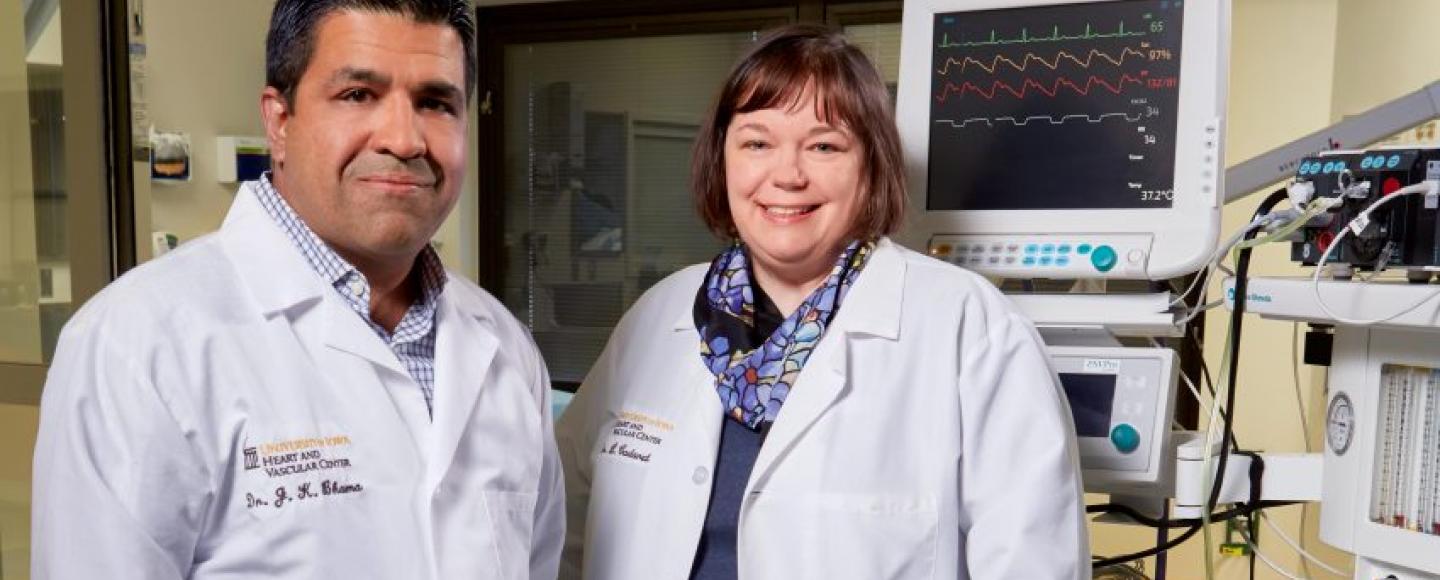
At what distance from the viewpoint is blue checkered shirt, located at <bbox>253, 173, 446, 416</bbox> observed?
3.67ft

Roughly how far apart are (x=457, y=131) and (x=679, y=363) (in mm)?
451

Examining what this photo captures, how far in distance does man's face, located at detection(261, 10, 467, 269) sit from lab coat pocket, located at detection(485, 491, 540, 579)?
0.27 m

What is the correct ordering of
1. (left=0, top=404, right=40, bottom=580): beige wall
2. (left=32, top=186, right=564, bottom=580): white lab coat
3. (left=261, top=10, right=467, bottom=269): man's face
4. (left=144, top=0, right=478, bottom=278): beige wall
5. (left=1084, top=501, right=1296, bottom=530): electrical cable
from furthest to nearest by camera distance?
(left=144, top=0, right=478, bottom=278): beige wall → (left=0, top=404, right=40, bottom=580): beige wall → (left=1084, top=501, right=1296, bottom=530): electrical cable → (left=261, top=10, right=467, bottom=269): man's face → (left=32, top=186, right=564, bottom=580): white lab coat

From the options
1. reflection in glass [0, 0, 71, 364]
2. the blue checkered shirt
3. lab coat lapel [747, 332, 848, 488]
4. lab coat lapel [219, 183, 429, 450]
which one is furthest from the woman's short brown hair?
reflection in glass [0, 0, 71, 364]

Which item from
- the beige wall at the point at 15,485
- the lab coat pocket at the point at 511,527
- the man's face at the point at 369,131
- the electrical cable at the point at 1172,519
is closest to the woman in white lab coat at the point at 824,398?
the lab coat pocket at the point at 511,527

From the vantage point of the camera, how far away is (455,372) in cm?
118

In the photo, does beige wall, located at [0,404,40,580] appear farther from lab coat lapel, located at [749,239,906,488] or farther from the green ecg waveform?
the green ecg waveform

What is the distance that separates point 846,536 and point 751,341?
26cm

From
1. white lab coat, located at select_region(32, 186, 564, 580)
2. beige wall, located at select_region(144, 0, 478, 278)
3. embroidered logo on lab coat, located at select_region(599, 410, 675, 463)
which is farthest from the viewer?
beige wall, located at select_region(144, 0, 478, 278)

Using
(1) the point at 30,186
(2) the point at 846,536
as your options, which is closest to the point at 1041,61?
(2) the point at 846,536

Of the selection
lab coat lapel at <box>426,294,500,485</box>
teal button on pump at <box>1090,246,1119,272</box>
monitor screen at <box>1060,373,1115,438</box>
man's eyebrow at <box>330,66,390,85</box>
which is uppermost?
man's eyebrow at <box>330,66,390,85</box>

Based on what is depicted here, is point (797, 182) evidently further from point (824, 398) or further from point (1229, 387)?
point (1229, 387)

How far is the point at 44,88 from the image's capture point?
218 cm

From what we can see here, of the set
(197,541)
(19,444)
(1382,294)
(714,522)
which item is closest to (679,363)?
(714,522)
